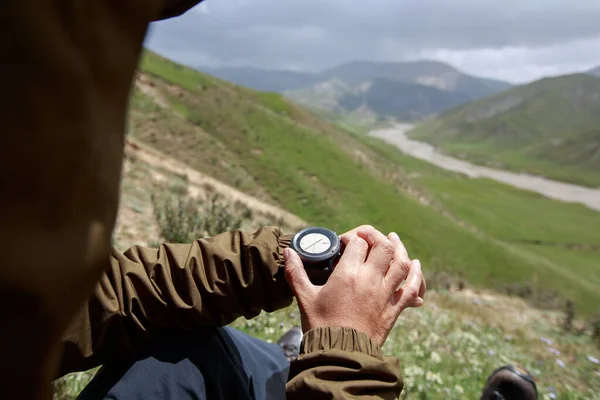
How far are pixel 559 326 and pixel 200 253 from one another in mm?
9810

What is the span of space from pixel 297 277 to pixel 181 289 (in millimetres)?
658

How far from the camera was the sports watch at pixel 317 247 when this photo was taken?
Answer: 2055 mm

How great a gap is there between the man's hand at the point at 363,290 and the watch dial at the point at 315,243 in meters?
0.16

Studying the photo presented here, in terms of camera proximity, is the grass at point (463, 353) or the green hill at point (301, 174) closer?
the grass at point (463, 353)

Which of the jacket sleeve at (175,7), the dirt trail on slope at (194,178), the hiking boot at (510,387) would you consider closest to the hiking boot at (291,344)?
the hiking boot at (510,387)

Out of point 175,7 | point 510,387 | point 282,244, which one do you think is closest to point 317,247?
point 282,244

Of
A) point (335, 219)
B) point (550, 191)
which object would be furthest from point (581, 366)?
point (550, 191)

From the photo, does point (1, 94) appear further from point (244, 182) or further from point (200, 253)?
point (244, 182)

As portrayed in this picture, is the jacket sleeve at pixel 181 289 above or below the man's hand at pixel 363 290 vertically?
below

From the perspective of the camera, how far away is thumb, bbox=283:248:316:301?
183cm

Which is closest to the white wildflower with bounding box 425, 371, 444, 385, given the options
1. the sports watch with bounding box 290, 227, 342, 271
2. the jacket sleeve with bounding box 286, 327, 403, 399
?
the sports watch with bounding box 290, 227, 342, 271

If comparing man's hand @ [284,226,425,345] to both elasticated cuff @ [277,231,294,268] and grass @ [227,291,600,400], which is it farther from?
grass @ [227,291,600,400]

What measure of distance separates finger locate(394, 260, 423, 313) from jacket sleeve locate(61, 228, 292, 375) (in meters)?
0.60

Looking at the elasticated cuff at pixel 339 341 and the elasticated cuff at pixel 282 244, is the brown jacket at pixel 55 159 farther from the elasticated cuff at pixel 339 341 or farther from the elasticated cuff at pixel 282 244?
the elasticated cuff at pixel 282 244
